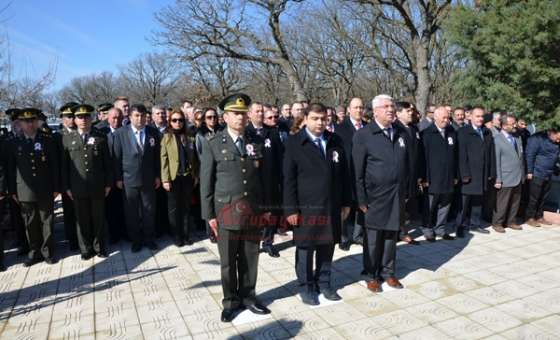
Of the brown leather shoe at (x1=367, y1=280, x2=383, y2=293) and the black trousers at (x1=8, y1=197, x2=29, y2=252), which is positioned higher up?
the black trousers at (x1=8, y1=197, x2=29, y2=252)

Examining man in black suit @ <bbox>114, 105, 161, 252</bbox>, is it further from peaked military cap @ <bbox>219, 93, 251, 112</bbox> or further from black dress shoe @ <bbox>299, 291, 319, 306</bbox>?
black dress shoe @ <bbox>299, 291, 319, 306</bbox>

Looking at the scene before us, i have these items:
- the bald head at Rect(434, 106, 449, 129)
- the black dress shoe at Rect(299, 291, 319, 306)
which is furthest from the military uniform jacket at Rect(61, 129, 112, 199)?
the bald head at Rect(434, 106, 449, 129)

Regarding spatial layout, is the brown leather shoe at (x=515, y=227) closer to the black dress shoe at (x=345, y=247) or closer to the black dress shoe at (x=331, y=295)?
the black dress shoe at (x=345, y=247)

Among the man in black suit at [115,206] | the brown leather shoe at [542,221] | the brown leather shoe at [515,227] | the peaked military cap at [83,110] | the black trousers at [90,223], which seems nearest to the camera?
the peaked military cap at [83,110]

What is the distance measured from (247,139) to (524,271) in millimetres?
3828

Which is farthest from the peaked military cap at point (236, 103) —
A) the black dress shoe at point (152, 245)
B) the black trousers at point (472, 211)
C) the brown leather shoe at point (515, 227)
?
the brown leather shoe at point (515, 227)

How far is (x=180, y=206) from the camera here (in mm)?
6355

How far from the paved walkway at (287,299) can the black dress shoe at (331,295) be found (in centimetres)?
10

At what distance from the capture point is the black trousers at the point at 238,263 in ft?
12.7

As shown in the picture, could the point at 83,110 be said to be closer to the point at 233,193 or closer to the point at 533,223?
the point at 233,193

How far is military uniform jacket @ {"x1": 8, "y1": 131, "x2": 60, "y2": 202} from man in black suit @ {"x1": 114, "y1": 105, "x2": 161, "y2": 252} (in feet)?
2.80

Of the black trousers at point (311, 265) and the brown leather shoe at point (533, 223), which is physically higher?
the black trousers at point (311, 265)

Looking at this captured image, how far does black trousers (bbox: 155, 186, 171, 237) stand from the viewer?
6758mm

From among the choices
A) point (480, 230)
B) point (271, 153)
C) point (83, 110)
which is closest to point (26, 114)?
point (83, 110)
